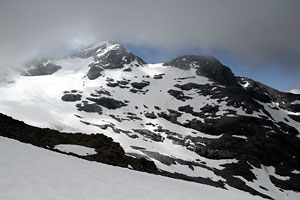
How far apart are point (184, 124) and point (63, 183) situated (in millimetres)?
134437

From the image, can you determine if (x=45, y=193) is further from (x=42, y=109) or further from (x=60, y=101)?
(x=60, y=101)

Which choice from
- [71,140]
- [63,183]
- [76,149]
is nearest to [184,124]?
[71,140]

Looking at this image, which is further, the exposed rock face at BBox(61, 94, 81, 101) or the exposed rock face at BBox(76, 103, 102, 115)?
the exposed rock face at BBox(61, 94, 81, 101)

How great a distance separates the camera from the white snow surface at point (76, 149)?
22.6 m

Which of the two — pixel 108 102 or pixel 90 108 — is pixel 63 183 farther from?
pixel 108 102

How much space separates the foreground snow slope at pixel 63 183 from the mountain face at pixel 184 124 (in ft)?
212

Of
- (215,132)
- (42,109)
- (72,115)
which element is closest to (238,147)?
(215,132)

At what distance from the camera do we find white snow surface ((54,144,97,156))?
2258cm

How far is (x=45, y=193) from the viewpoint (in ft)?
27.1

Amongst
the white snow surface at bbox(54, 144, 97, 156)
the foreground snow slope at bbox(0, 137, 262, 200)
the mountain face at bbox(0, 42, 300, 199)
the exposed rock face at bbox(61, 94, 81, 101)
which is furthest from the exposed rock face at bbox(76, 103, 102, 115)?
the foreground snow slope at bbox(0, 137, 262, 200)

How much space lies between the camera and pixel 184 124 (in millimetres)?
141500

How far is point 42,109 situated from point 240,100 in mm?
121833

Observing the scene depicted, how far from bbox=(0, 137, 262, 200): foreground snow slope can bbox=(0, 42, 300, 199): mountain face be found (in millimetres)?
64497

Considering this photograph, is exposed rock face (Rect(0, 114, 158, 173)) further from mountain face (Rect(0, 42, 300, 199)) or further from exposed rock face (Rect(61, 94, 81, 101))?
exposed rock face (Rect(61, 94, 81, 101))
